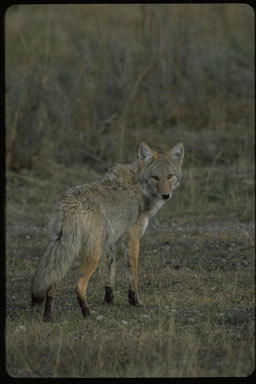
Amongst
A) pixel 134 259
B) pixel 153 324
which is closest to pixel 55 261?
pixel 153 324

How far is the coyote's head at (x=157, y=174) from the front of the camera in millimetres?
7582

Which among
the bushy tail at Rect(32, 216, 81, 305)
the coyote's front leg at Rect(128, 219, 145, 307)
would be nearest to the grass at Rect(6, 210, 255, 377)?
the coyote's front leg at Rect(128, 219, 145, 307)

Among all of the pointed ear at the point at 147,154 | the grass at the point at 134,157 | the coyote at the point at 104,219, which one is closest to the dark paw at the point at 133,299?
the coyote at the point at 104,219

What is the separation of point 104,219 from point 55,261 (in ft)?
2.76

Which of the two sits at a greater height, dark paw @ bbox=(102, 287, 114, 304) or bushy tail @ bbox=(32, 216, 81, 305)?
bushy tail @ bbox=(32, 216, 81, 305)

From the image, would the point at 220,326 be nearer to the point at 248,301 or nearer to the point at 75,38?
the point at 248,301

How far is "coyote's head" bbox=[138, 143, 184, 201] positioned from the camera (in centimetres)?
758

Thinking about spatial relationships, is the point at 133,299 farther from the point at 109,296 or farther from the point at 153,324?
the point at 153,324

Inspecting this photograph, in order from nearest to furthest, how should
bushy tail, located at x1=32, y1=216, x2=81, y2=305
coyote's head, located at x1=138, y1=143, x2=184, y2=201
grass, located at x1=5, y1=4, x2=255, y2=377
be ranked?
grass, located at x1=5, y1=4, x2=255, y2=377
bushy tail, located at x1=32, y1=216, x2=81, y2=305
coyote's head, located at x1=138, y1=143, x2=184, y2=201

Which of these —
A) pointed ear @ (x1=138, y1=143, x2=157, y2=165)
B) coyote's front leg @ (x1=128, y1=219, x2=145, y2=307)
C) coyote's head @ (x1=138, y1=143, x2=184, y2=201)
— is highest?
pointed ear @ (x1=138, y1=143, x2=157, y2=165)

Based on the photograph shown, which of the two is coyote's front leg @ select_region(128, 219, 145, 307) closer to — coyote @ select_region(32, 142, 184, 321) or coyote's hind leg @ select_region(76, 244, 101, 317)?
coyote @ select_region(32, 142, 184, 321)

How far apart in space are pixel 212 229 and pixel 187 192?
188 cm

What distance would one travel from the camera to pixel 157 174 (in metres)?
7.63

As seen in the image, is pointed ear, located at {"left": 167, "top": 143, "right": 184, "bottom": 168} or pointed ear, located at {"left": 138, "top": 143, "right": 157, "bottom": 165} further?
pointed ear, located at {"left": 167, "top": 143, "right": 184, "bottom": 168}
